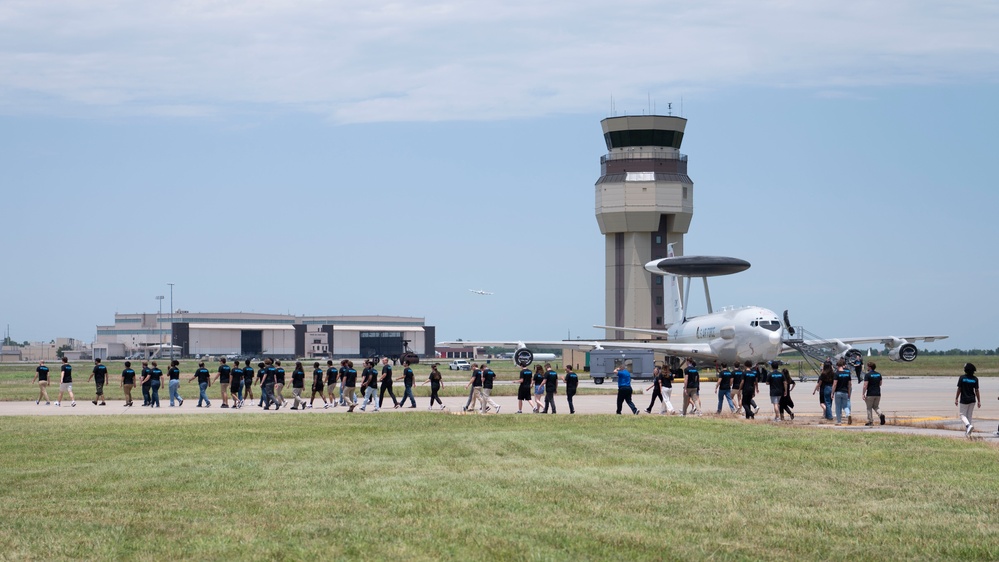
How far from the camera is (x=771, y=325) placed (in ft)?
204

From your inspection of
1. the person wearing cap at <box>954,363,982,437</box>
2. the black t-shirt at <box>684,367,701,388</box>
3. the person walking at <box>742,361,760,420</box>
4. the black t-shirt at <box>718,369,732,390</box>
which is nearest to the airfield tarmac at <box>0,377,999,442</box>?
the person wearing cap at <box>954,363,982,437</box>

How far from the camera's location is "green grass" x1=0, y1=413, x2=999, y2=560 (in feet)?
39.6

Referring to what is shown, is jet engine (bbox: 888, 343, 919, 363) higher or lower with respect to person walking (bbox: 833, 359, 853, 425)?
higher

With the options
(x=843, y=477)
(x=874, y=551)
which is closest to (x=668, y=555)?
(x=874, y=551)

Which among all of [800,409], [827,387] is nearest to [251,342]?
[800,409]

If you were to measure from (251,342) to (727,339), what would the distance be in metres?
138

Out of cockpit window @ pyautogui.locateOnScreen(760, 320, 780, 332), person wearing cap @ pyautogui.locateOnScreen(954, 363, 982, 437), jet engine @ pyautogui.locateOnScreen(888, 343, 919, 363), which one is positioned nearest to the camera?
person wearing cap @ pyautogui.locateOnScreen(954, 363, 982, 437)

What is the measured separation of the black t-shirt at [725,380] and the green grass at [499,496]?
353 inches

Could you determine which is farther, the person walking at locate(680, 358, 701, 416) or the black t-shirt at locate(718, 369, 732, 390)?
the black t-shirt at locate(718, 369, 732, 390)

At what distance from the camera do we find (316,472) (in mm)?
18531

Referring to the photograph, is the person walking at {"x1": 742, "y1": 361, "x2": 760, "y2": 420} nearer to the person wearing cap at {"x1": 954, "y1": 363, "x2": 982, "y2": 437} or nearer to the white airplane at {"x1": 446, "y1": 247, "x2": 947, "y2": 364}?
the person wearing cap at {"x1": 954, "y1": 363, "x2": 982, "y2": 437}

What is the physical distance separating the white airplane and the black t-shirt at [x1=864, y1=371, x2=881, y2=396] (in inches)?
1312

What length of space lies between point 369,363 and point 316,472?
1855cm

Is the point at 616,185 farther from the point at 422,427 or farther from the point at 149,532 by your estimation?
the point at 149,532
